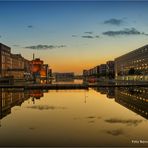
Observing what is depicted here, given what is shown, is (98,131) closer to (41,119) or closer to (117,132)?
(117,132)

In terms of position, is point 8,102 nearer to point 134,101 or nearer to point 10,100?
point 10,100

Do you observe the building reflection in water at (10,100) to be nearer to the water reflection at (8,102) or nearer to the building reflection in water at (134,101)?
the water reflection at (8,102)

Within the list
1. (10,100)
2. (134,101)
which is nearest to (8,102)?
(10,100)

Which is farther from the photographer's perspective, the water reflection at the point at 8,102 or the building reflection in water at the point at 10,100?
the building reflection in water at the point at 10,100

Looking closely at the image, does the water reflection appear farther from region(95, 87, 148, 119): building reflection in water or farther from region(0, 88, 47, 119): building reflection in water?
region(95, 87, 148, 119): building reflection in water

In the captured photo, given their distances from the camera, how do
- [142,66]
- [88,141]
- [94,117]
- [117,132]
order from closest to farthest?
[88,141], [117,132], [94,117], [142,66]

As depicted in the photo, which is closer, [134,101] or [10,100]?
[134,101]

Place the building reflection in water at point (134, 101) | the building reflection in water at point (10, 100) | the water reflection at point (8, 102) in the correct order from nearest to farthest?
1. the water reflection at point (8, 102)
2. the building reflection in water at point (134, 101)
3. the building reflection in water at point (10, 100)

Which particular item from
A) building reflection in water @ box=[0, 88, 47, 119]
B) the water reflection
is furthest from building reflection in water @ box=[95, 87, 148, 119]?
the water reflection

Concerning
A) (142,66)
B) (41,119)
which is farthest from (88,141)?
(142,66)

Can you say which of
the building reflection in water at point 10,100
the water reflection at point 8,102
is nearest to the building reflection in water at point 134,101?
the building reflection in water at point 10,100

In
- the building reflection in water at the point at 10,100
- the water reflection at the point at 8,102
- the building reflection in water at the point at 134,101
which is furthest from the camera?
the building reflection in water at the point at 10,100

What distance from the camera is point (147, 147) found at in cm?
2177

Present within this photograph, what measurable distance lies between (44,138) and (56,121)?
9.39 metres
